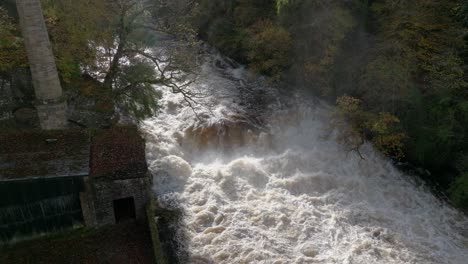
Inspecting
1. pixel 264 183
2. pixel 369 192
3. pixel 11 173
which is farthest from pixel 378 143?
pixel 11 173

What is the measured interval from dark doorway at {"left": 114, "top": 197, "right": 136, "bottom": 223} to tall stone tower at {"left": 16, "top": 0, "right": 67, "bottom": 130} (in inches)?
156

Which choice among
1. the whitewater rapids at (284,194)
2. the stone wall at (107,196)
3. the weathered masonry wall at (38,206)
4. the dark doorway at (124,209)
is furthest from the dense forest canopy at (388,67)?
the weathered masonry wall at (38,206)

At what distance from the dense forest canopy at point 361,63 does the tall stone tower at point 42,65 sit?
1855 mm

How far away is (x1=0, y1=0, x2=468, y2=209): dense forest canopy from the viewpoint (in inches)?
545

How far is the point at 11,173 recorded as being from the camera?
30.0 feet

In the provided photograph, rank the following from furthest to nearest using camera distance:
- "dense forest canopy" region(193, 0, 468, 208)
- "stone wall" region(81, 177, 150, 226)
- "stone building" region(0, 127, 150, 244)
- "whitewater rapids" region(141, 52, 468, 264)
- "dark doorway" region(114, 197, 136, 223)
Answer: "dense forest canopy" region(193, 0, 468, 208)
"whitewater rapids" region(141, 52, 468, 264)
"dark doorway" region(114, 197, 136, 223)
"stone wall" region(81, 177, 150, 226)
"stone building" region(0, 127, 150, 244)

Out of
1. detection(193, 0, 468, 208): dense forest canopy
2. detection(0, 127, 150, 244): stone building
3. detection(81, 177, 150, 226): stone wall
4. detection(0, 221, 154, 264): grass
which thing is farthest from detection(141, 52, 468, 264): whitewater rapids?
detection(0, 127, 150, 244): stone building

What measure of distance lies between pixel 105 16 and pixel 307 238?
11.2 metres

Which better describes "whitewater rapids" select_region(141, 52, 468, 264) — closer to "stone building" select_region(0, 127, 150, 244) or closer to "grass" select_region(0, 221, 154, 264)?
"grass" select_region(0, 221, 154, 264)

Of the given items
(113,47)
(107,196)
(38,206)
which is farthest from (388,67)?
(38,206)

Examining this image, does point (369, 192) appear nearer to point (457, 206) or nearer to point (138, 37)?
point (457, 206)

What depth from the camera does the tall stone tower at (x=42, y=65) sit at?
10.9m

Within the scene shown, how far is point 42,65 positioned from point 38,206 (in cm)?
483

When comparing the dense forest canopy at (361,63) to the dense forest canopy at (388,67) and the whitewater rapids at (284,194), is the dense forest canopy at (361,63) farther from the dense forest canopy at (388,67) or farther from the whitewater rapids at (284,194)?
the whitewater rapids at (284,194)
